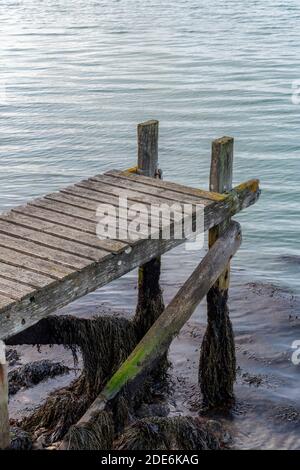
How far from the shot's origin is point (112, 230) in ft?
28.0

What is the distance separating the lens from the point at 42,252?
26.5 feet

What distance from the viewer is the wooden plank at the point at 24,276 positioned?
7393 mm

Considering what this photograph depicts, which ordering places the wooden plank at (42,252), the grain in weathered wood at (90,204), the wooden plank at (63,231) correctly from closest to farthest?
the wooden plank at (42,252) < the wooden plank at (63,231) < the grain in weathered wood at (90,204)

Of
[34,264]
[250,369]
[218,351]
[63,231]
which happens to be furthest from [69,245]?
[250,369]

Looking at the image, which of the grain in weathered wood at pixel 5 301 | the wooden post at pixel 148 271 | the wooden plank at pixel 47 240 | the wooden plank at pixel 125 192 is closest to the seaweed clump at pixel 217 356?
the wooden post at pixel 148 271

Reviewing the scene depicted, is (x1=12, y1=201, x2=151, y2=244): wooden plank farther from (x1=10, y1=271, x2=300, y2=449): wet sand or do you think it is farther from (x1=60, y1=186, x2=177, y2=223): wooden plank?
(x1=10, y1=271, x2=300, y2=449): wet sand

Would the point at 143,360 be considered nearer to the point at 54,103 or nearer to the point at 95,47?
the point at 54,103

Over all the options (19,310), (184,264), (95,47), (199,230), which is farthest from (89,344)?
(95,47)

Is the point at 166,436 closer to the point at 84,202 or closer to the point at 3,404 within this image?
the point at 3,404

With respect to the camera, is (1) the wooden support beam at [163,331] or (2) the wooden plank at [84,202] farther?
(2) the wooden plank at [84,202]

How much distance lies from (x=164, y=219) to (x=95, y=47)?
2860cm

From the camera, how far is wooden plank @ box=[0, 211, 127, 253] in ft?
27.0

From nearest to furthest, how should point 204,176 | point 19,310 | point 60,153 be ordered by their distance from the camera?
point 19,310 < point 204,176 < point 60,153

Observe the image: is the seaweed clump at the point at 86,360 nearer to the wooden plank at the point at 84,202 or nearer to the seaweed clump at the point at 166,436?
the seaweed clump at the point at 166,436
